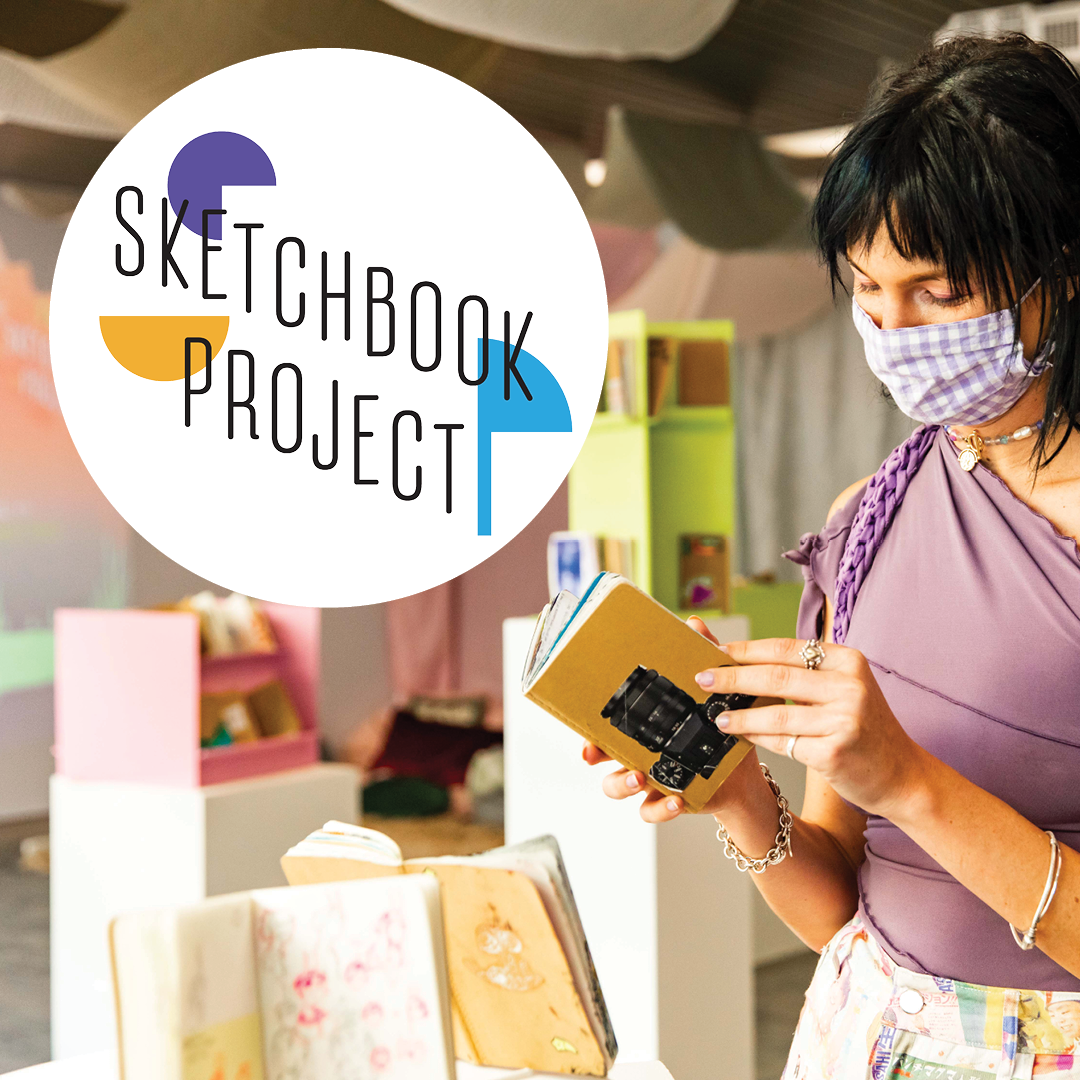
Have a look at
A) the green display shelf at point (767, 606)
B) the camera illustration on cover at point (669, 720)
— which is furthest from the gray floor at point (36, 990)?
the camera illustration on cover at point (669, 720)

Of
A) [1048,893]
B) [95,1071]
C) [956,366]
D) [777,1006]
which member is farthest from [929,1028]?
[777,1006]

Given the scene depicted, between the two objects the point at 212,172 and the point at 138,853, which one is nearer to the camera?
the point at 212,172

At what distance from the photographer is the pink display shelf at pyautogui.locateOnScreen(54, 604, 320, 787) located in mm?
Result: 3336

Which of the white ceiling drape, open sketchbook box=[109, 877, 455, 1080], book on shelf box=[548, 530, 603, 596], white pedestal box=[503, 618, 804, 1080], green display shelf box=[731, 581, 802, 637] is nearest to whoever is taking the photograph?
open sketchbook box=[109, 877, 455, 1080]

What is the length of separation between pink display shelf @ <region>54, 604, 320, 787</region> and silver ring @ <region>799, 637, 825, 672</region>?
2.71 m

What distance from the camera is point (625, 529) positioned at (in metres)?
3.79

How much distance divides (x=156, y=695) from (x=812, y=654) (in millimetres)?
2881

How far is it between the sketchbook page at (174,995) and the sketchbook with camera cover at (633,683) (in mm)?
321

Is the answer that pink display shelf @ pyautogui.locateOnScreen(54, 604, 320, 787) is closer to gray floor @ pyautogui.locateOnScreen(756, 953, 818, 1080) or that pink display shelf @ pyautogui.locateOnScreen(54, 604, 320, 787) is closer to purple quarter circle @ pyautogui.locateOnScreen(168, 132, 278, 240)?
purple quarter circle @ pyautogui.locateOnScreen(168, 132, 278, 240)

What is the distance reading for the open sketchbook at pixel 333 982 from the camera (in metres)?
0.93

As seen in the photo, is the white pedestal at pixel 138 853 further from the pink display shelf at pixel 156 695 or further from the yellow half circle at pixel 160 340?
the yellow half circle at pixel 160 340

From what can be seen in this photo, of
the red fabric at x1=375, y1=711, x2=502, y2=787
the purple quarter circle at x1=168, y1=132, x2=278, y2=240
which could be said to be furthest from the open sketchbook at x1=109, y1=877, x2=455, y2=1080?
the red fabric at x1=375, y1=711, x2=502, y2=787

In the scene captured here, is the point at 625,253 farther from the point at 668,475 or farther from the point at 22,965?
the point at 22,965

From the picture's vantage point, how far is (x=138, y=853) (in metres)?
3.34
